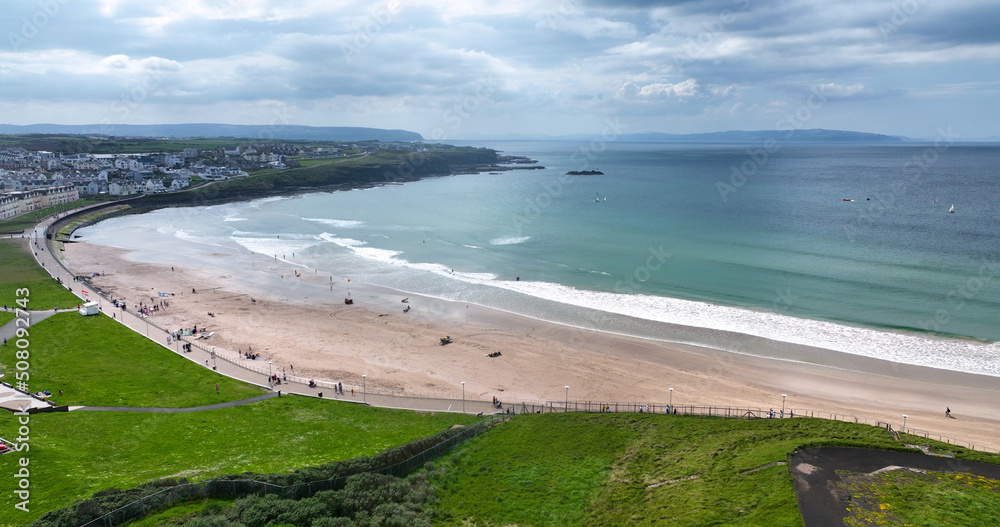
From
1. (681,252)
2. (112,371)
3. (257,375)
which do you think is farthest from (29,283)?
(681,252)

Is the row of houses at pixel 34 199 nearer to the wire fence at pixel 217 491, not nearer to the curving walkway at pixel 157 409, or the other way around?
the curving walkway at pixel 157 409

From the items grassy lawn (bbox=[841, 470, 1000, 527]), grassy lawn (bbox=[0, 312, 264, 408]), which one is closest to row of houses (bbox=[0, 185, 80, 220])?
grassy lawn (bbox=[0, 312, 264, 408])

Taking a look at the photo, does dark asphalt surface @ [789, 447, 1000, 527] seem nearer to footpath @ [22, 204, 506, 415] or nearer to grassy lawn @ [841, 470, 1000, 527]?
grassy lawn @ [841, 470, 1000, 527]

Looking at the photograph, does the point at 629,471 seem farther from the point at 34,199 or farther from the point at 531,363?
the point at 34,199

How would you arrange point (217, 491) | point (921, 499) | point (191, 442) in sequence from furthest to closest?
point (191, 442)
point (217, 491)
point (921, 499)

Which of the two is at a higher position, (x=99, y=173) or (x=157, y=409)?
(x=99, y=173)
